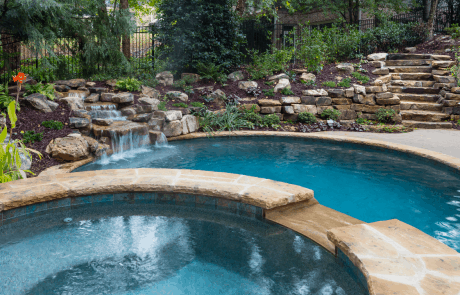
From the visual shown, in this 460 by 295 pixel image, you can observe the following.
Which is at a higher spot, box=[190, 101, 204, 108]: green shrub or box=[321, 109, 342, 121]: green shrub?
box=[190, 101, 204, 108]: green shrub

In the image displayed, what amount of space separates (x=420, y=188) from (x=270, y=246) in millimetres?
2821

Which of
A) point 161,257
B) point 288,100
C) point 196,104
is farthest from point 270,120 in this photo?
point 161,257

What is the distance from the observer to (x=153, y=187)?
10.1 ft

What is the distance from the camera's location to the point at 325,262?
7.19ft

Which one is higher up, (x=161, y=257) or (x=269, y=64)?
(x=269, y=64)

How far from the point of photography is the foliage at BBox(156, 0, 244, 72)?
951 centimetres

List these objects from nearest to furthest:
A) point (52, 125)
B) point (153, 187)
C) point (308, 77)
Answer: point (153, 187) → point (52, 125) → point (308, 77)

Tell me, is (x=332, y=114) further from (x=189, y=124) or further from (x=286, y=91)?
(x=189, y=124)

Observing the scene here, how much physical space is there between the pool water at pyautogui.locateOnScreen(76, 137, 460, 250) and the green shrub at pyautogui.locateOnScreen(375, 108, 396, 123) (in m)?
2.54

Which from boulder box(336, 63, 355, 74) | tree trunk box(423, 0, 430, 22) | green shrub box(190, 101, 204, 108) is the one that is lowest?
green shrub box(190, 101, 204, 108)

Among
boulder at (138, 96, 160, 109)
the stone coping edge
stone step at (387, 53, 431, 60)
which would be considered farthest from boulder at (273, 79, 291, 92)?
the stone coping edge

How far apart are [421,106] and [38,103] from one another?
363 inches

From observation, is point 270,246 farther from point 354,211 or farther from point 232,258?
point 354,211

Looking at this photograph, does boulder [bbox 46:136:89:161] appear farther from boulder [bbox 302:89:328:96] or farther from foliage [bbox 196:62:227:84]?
boulder [bbox 302:89:328:96]
